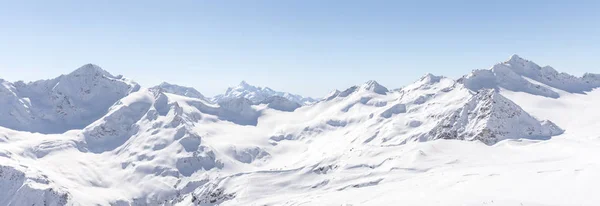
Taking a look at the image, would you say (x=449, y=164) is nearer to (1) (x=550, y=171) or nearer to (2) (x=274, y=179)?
(1) (x=550, y=171)

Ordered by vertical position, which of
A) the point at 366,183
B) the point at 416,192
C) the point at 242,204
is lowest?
the point at 242,204

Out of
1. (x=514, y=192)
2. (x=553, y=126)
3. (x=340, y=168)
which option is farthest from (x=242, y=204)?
(x=553, y=126)

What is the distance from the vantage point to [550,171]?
72.9 metres

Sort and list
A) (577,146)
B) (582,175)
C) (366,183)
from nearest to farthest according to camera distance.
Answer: (582,175)
(366,183)
(577,146)

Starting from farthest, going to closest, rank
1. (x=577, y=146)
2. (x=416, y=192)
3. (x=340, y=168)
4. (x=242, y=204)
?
(x=340, y=168)
(x=577, y=146)
(x=242, y=204)
(x=416, y=192)

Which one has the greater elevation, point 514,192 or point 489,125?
point 514,192

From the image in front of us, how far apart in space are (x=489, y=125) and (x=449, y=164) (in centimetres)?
7974

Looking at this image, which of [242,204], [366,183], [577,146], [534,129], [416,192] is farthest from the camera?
[534,129]

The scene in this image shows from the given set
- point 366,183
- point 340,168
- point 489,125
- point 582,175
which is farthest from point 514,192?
point 489,125

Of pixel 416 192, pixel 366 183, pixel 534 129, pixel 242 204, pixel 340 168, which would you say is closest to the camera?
pixel 416 192

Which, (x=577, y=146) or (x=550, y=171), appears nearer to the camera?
(x=550, y=171)

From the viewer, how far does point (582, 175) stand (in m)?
63.6

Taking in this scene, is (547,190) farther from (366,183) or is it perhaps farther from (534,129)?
(534,129)

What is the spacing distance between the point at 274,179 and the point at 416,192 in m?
72.2
